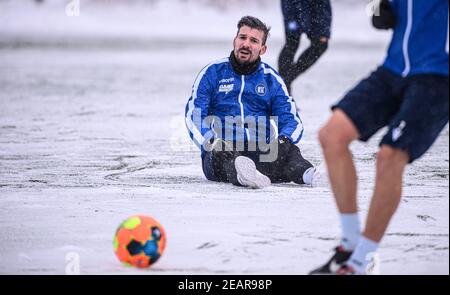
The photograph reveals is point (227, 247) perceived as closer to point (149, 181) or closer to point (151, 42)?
point (149, 181)

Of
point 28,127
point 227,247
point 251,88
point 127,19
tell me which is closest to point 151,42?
point 127,19

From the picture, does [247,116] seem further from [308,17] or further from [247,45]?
[308,17]

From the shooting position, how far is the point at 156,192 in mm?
6594

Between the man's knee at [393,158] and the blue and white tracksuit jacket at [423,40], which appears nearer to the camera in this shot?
the man's knee at [393,158]

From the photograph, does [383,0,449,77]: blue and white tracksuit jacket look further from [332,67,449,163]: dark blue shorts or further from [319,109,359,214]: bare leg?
[319,109,359,214]: bare leg

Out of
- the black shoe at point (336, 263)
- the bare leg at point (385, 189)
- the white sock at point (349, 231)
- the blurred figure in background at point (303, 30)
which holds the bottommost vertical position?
the black shoe at point (336, 263)

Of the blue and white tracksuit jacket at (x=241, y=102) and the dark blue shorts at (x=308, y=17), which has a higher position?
Answer: the dark blue shorts at (x=308, y=17)

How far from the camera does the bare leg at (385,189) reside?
13.7 feet

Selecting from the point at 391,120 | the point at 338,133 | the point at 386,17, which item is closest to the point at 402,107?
the point at 391,120

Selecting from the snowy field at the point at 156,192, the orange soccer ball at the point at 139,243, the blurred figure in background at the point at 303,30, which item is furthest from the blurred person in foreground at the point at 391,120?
the blurred figure in background at the point at 303,30

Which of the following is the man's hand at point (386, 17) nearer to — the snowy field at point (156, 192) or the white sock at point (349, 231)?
the white sock at point (349, 231)

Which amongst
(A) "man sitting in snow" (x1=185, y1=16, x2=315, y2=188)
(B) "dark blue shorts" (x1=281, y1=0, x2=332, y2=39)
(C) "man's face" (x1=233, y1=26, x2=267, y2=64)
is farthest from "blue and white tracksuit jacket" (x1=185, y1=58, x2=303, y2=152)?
(B) "dark blue shorts" (x1=281, y1=0, x2=332, y2=39)

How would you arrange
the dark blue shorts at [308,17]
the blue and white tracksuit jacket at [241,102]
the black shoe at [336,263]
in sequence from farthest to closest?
1. the dark blue shorts at [308,17]
2. the blue and white tracksuit jacket at [241,102]
3. the black shoe at [336,263]

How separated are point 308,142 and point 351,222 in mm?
4717
